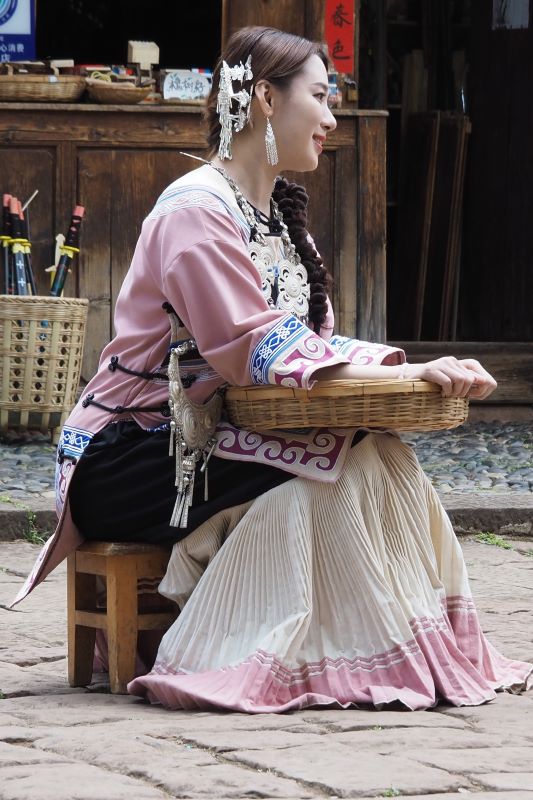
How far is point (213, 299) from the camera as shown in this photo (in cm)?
298

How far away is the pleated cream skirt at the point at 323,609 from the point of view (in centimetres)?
290

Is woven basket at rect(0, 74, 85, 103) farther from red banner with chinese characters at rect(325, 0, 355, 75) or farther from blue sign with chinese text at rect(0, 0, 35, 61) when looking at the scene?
red banner with chinese characters at rect(325, 0, 355, 75)

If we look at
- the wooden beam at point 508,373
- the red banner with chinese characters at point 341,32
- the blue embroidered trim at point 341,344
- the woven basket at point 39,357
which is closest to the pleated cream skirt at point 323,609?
the blue embroidered trim at point 341,344

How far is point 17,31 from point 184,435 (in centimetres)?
506

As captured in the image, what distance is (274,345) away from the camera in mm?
2930

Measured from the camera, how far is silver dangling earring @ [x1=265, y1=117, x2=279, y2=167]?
3.26m

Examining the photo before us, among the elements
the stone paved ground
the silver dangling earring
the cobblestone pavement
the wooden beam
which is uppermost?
the silver dangling earring

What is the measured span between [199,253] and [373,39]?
6.95 meters

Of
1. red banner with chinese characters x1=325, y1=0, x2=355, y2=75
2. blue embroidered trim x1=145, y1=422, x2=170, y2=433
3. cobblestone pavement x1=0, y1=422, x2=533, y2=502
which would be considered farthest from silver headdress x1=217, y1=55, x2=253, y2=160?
red banner with chinese characters x1=325, y1=0, x2=355, y2=75

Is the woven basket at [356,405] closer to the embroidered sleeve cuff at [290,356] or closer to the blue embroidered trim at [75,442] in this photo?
the embroidered sleeve cuff at [290,356]

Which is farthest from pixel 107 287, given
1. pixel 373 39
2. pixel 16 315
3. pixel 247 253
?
pixel 247 253

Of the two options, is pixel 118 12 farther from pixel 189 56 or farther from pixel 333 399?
pixel 333 399

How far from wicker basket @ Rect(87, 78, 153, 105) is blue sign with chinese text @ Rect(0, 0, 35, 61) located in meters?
0.49

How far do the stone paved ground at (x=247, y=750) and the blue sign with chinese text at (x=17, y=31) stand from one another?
4.94 m
